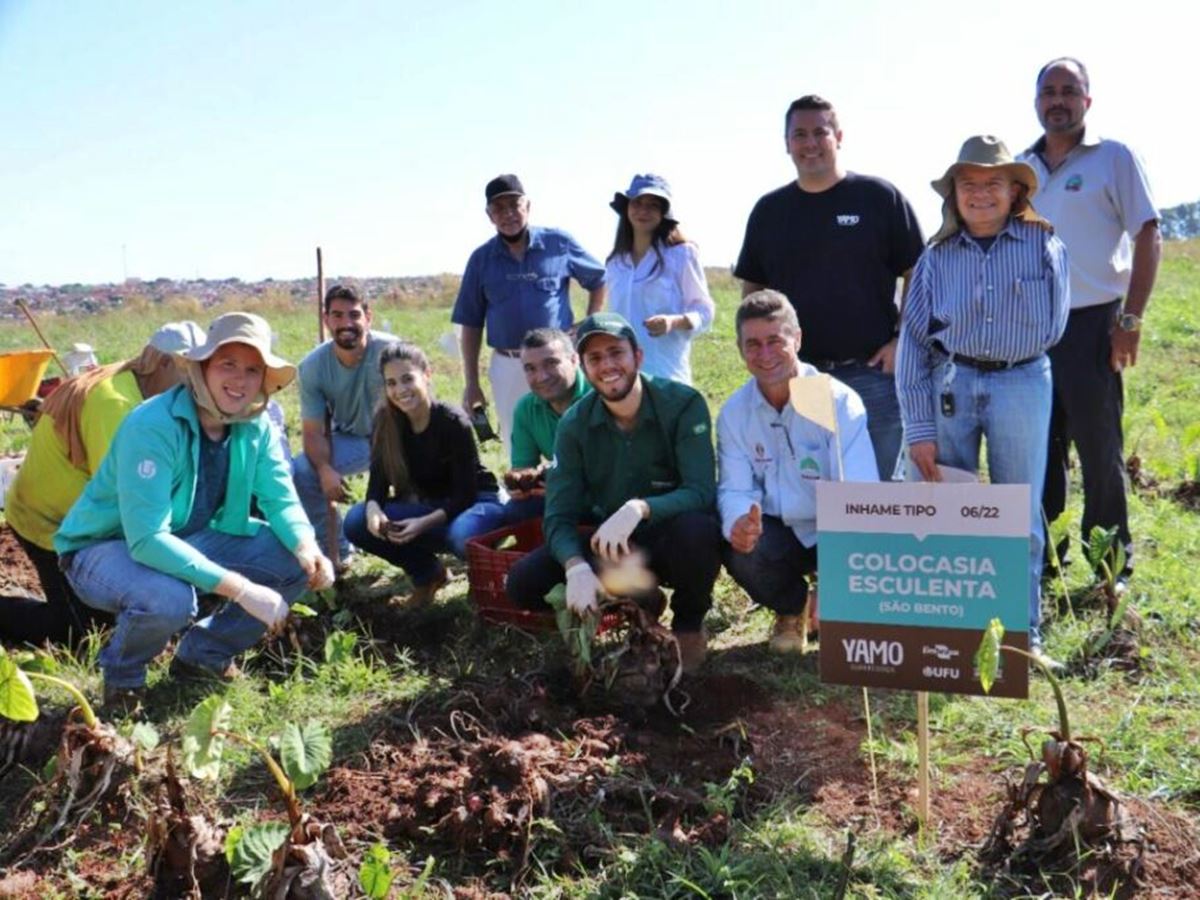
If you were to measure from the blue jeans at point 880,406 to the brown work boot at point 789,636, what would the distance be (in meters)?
0.76

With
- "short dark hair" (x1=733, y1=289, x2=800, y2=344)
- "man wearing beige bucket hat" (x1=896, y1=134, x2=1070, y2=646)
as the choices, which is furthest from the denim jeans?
"short dark hair" (x1=733, y1=289, x2=800, y2=344)

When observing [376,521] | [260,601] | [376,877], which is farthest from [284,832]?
[376,521]

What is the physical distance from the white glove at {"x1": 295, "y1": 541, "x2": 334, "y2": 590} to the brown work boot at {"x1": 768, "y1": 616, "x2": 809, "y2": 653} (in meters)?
1.73

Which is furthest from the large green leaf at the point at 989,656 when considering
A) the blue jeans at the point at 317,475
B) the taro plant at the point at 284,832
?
the blue jeans at the point at 317,475

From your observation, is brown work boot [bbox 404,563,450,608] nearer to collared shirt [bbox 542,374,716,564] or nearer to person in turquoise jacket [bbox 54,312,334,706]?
person in turquoise jacket [bbox 54,312,334,706]

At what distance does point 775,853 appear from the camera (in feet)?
9.16

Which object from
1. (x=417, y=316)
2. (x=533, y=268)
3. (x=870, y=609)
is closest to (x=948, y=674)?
(x=870, y=609)

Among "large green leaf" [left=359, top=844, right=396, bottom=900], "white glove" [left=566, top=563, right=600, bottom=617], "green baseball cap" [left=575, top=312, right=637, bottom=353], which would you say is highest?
"green baseball cap" [left=575, top=312, right=637, bottom=353]

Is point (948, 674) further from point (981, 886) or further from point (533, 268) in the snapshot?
point (533, 268)

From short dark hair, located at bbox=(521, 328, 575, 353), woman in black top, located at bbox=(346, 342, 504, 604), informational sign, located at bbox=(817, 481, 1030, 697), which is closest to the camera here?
informational sign, located at bbox=(817, 481, 1030, 697)

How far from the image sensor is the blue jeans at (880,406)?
4520mm

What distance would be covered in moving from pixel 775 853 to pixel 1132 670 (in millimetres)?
1845

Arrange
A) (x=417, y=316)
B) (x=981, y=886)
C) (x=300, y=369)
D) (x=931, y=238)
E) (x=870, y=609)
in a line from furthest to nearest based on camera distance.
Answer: (x=417, y=316)
(x=300, y=369)
(x=931, y=238)
(x=870, y=609)
(x=981, y=886)

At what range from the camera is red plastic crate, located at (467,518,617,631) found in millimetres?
4328
